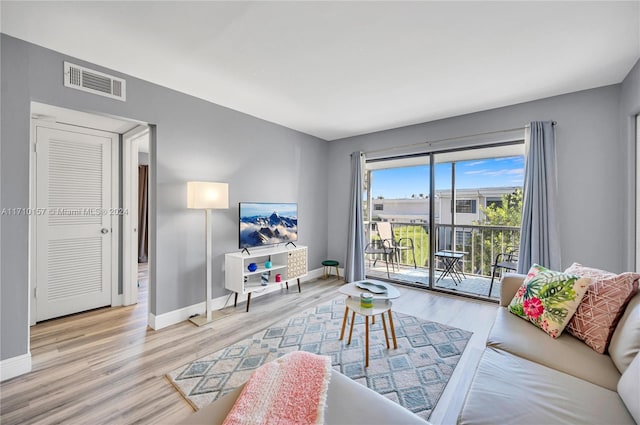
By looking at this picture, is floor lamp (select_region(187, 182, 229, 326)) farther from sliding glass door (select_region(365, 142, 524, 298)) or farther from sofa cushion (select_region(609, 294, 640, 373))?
sofa cushion (select_region(609, 294, 640, 373))

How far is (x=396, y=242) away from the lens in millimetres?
5207

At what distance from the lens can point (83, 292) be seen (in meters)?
3.15

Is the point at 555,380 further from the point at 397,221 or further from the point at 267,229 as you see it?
the point at 397,221

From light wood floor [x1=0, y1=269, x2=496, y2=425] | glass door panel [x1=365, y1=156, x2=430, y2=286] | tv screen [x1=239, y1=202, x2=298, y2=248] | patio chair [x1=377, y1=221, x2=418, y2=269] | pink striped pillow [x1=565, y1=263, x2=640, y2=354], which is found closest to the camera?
pink striped pillow [x1=565, y1=263, x2=640, y2=354]

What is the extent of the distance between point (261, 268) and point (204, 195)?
1.24 metres

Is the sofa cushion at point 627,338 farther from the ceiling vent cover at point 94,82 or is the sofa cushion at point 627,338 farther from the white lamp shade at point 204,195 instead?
the ceiling vent cover at point 94,82

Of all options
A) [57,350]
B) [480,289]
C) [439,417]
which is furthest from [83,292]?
[480,289]

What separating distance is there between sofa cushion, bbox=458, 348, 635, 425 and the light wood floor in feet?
1.96

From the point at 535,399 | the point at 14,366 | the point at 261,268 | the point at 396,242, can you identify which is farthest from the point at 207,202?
the point at 396,242

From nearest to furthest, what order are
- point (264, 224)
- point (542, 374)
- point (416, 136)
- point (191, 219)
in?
1. point (542, 374)
2. point (191, 219)
3. point (264, 224)
4. point (416, 136)

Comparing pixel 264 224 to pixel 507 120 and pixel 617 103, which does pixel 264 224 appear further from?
pixel 617 103

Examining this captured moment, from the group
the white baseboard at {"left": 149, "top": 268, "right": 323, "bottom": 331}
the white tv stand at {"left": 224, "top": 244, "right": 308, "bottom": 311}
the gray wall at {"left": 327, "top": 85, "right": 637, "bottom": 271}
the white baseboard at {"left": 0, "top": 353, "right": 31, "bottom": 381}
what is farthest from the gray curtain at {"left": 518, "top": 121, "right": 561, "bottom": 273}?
the white baseboard at {"left": 0, "top": 353, "right": 31, "bottom": 381}

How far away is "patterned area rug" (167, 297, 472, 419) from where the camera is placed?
1822mm

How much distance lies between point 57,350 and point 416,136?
486cm
